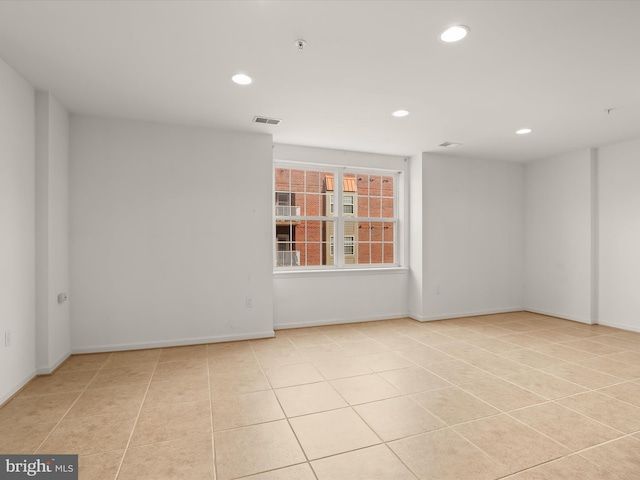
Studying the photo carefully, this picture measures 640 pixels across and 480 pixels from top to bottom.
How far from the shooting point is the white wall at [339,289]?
4.87m

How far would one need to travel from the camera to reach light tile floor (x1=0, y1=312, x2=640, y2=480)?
6.25 feet

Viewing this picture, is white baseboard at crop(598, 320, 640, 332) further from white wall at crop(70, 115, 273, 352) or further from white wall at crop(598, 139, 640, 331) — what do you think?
white wall at crop(70, 115, 273, 352)

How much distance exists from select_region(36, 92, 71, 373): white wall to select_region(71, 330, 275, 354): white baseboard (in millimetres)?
279

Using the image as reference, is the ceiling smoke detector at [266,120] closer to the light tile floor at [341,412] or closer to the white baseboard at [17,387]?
the light tile floor at [341,412]

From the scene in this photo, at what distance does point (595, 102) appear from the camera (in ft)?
11.1

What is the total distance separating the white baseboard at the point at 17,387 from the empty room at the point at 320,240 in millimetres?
27

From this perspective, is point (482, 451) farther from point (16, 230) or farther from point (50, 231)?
point (50, 231)

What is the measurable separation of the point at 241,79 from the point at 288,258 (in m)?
2.71

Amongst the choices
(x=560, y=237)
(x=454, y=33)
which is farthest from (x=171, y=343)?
(x=560, y=237)

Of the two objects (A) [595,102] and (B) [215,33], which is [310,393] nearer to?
(B) [215,33]

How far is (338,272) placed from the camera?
5129mm

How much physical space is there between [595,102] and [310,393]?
388 cm

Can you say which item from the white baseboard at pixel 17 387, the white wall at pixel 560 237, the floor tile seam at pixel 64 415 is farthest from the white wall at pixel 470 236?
the white baseboard at pixel 17 387

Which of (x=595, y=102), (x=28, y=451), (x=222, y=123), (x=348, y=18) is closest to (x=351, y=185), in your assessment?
(x=222, y=123)
